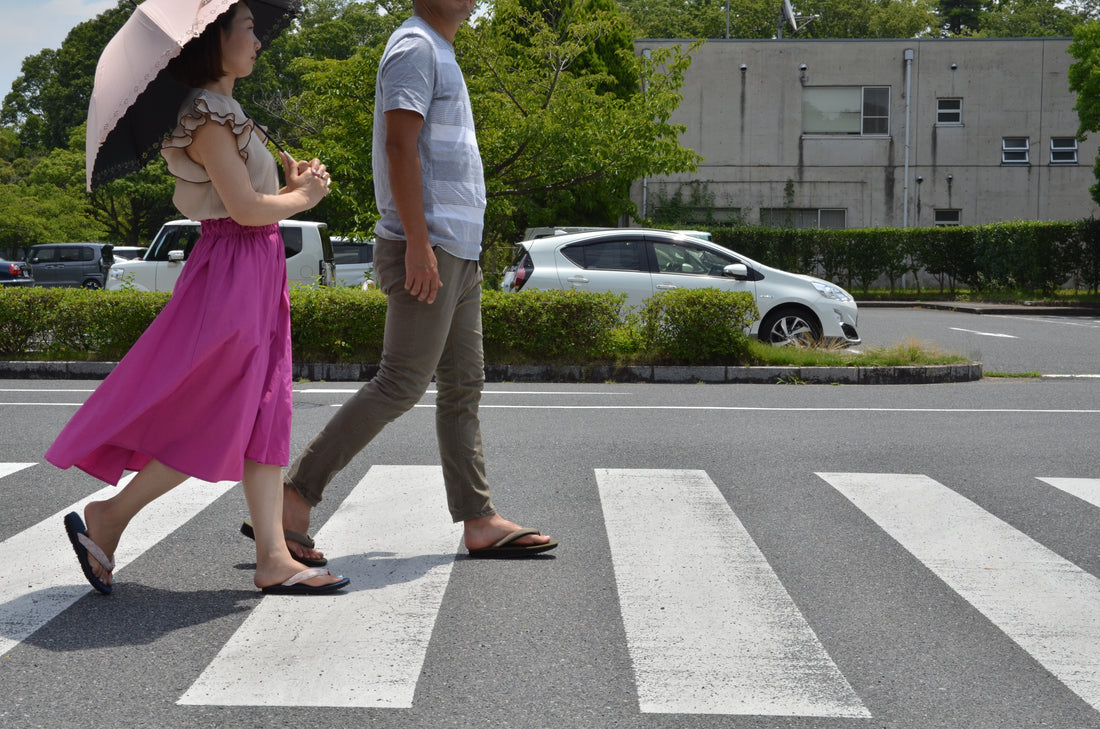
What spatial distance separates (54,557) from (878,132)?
32.3 m

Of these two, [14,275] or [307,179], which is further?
[14,275]

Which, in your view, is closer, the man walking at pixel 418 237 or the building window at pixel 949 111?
the man walking at pixel 418 237

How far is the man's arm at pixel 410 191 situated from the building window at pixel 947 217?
32517 millimetres

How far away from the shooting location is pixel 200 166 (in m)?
3.76

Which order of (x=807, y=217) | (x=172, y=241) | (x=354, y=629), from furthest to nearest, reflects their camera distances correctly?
1. (x=807, y=217)
2. (x=172, y=241)
3. (x=354, y=629)

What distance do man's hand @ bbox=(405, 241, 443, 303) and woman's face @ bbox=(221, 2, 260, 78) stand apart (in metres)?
0.80

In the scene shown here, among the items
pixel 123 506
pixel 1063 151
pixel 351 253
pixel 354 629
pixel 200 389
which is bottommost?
pixel 354 629

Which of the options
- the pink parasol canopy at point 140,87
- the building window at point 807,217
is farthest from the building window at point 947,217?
the pink parasol canopy at point 140,87

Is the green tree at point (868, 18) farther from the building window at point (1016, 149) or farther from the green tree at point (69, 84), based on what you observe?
the green tree at point (69, 84)

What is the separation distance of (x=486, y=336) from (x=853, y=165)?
24.2 metres

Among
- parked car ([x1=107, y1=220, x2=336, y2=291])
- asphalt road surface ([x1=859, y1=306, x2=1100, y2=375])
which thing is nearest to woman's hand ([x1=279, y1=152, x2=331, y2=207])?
asphalt road surface ([x1=859, y1=306, x2=1100, y2=375])

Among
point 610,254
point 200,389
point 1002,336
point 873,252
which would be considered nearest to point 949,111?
point 873,252

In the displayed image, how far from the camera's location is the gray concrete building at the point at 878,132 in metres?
33.3

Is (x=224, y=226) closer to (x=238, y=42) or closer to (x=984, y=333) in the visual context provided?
(x=238, y=42)
